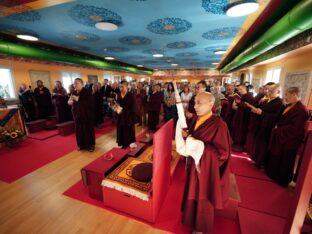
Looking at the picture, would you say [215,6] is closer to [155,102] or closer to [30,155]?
[155,102]

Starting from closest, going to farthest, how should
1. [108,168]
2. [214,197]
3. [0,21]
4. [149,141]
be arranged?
1. [214,197]
2. [108,168]
3. [0,21]
4. [149,141]

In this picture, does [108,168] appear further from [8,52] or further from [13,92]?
[13,92]

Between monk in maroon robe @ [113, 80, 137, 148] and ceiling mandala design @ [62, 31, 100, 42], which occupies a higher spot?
ceiling mandala design @ [62, 31, 100, 42]

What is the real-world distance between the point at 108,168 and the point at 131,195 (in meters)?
0.55

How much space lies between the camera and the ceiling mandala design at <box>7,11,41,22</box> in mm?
2769

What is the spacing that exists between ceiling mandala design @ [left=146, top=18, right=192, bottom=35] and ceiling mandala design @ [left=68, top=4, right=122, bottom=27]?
2.51 ft

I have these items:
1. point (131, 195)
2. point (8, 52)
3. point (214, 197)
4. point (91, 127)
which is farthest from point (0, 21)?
point (214, 197)

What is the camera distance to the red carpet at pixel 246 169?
9.18ft

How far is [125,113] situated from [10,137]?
312 cm

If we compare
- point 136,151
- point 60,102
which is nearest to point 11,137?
point 60,102

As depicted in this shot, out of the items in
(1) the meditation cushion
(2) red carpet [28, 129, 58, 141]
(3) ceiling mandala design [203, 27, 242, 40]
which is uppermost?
(3) ceiling mandala design [203, 27, 242, 40]

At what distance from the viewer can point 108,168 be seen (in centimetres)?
219

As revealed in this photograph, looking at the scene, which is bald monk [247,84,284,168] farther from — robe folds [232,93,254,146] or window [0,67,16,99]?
window [0,67,16,99]

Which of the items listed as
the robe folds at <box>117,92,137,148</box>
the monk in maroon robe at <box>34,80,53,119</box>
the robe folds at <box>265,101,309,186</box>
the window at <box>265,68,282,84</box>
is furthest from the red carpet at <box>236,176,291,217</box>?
the monk in maroon robe at <box>34,80,53,119</box>
